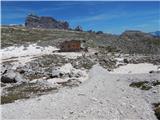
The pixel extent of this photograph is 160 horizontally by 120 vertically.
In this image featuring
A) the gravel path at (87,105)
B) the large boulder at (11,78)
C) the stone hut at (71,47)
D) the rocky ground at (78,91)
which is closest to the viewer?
the gravel path at (87,105)

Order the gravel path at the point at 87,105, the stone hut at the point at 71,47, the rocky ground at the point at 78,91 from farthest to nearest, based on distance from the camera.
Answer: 1. the stone hut at the point at 71,47
2. the rocky ground at the point at 78,91
3. the gravel path at the point at 87,105

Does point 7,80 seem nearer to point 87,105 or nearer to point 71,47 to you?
point 87,105

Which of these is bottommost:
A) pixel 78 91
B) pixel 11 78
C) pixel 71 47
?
pixel 78 91

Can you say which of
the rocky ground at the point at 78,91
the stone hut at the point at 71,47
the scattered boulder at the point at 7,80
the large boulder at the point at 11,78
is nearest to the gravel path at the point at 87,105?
the rocky ground at the point at 78,91

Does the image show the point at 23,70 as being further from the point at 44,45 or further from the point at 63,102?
the point at 44,45

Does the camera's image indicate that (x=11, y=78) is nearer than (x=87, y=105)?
No

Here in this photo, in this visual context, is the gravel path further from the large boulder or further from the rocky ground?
the large boulder

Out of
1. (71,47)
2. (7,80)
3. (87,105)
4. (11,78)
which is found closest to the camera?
(87,105)

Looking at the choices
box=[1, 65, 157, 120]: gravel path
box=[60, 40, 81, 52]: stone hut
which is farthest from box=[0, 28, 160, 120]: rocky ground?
box=[60, 40, 81, 52]: stone hut

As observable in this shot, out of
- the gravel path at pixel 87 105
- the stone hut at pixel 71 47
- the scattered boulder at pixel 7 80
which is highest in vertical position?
the stone hut at pixel 71 47

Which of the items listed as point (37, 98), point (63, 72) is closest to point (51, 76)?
point (63, 72)

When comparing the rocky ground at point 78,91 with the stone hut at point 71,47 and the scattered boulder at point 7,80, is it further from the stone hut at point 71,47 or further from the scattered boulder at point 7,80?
the stone hut at point 71,47

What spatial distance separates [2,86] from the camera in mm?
41969

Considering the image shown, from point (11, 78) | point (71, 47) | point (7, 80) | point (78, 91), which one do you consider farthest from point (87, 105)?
point (71, 47)
